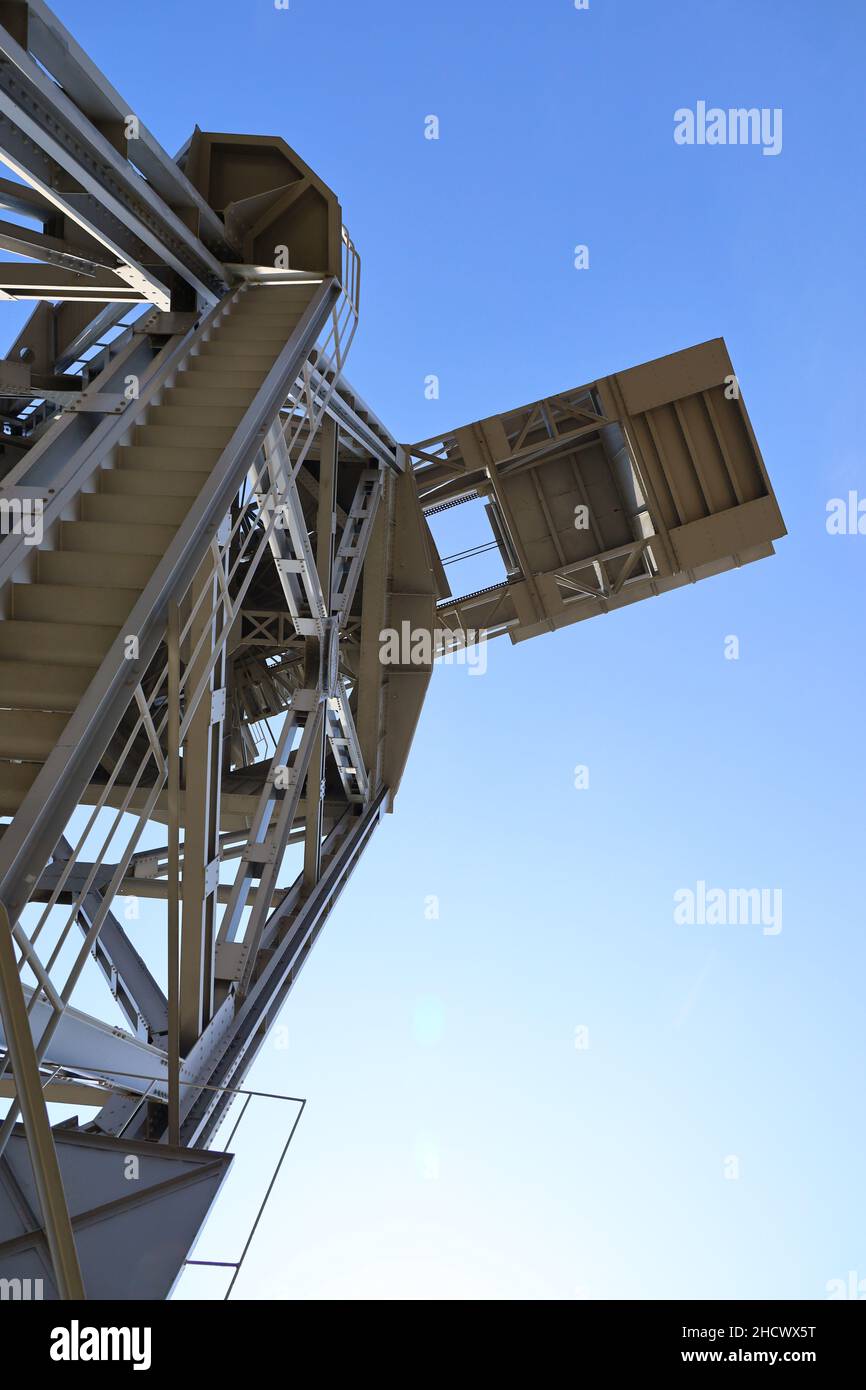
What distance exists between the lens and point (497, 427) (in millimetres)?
13227

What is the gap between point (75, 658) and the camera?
5.01 meters

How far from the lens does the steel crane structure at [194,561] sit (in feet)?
14.5

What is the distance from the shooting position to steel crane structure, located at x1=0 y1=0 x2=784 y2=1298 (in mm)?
4406

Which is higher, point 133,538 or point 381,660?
point 381,660

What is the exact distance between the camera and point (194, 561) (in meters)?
A: 5.39
